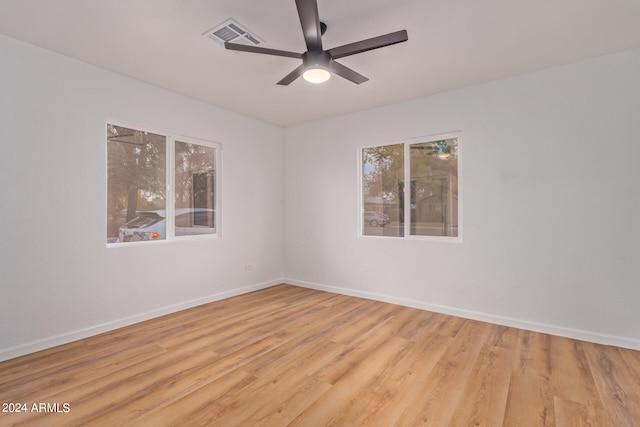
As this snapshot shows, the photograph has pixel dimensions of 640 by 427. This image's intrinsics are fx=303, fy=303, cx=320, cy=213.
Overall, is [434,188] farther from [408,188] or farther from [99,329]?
[99,329]

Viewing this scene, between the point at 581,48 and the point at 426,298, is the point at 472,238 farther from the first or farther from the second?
the point at 581,48

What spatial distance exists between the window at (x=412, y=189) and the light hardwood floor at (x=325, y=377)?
128 cm

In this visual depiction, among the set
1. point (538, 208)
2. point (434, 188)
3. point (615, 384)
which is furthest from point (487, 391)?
point (434, 188)

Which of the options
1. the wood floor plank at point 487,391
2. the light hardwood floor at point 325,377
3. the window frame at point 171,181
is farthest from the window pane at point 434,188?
the window frame at point 171,181

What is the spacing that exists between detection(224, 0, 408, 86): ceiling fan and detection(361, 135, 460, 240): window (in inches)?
67.2

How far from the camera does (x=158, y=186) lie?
3736 millimetres

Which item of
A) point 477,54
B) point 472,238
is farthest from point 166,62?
point 472,238

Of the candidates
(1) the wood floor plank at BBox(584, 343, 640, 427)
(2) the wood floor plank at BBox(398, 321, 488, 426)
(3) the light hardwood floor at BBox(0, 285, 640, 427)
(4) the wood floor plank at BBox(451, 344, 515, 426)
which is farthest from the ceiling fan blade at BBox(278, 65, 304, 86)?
(1) the wood floor plank at BBox(584, 343, 640, 427)

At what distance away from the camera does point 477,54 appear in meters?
2.85

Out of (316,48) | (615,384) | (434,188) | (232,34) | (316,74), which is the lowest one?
(615,384)

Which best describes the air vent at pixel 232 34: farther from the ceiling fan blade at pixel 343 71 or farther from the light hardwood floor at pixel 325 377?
the light hardwood floor at pixel 325 377

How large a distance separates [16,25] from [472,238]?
4723 millimetres

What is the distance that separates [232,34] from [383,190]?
8.99 feet

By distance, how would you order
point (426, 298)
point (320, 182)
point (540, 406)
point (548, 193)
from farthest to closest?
point (320, 182) < point (426, 298) < point (548, 193) < point (540, 406)
